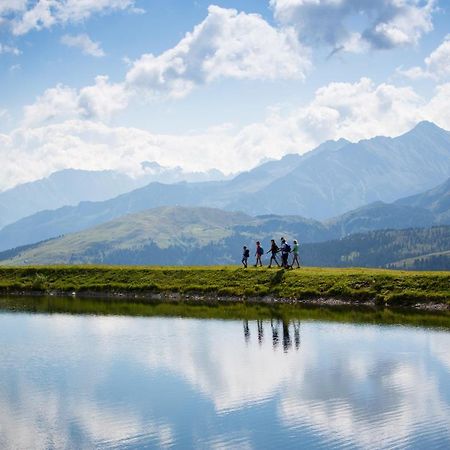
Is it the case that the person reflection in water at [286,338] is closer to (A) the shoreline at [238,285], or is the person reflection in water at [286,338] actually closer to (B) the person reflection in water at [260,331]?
(B) the person reflection in water at [260,331]

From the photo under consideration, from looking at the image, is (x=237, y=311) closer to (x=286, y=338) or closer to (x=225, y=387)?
(x=286, y=338)

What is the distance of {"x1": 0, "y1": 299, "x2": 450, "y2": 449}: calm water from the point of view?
28.6m

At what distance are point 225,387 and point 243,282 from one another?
45.6m

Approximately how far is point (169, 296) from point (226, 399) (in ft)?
Result: 163

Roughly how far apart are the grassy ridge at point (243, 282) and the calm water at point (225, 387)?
17.4 meters

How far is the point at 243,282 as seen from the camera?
8262 centimetres

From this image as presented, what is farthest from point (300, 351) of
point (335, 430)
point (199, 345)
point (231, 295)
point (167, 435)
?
point (231, 295)

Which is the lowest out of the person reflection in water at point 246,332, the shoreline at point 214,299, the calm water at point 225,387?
the calm water at point 225,387

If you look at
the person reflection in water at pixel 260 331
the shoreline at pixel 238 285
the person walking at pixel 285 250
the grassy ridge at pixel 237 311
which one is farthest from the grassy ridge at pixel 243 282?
the person reflection in water at pixel 260 331

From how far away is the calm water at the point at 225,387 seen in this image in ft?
94.0

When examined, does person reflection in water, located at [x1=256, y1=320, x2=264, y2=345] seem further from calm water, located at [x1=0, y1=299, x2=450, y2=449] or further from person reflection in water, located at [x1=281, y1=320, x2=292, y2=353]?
person reflection in water, located at [x1=281, y1=320, x2=292, y2=353]

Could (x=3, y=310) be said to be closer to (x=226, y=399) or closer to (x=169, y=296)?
(x=169, y=296)

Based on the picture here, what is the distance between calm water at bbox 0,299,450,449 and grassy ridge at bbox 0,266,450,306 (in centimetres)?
1741

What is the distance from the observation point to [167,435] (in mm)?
28547
